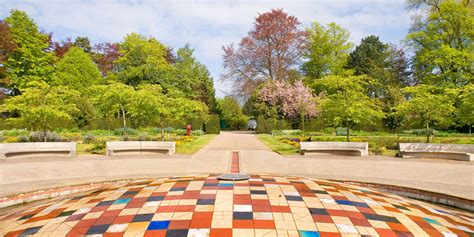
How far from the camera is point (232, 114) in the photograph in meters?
52.7

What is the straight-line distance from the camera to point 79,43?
59562 mm

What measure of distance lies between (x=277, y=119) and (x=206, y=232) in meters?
37.8

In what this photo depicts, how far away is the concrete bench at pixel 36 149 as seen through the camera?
1490cm

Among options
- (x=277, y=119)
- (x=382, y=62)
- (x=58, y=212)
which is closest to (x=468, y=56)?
(x=382, y=62)

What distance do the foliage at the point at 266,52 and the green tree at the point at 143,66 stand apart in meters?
9.61

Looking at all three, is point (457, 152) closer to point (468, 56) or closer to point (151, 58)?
point (468, 56)

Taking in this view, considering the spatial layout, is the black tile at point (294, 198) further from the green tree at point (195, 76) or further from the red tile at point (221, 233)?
the green tree at point (195, 76)

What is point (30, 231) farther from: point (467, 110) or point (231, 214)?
point (467, 110)

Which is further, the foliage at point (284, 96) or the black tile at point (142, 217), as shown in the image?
the foliage at point (284, 96)

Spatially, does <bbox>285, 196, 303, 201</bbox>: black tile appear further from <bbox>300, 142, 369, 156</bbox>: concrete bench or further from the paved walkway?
<bbox>300, 142, 369, 156</bbox>: concrete bench

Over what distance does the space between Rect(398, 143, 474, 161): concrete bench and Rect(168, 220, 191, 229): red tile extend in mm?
15495

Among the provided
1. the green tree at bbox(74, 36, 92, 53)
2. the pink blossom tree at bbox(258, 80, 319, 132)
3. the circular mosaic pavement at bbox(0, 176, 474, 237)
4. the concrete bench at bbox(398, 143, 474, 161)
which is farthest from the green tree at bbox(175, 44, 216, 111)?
the circular mosaic pavement at bbox(0, 176, 474, 237)

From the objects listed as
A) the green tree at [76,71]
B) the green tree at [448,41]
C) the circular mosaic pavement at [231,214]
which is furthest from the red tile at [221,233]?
the green tree at [76,71]

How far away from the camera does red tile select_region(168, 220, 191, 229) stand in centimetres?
→ 334
